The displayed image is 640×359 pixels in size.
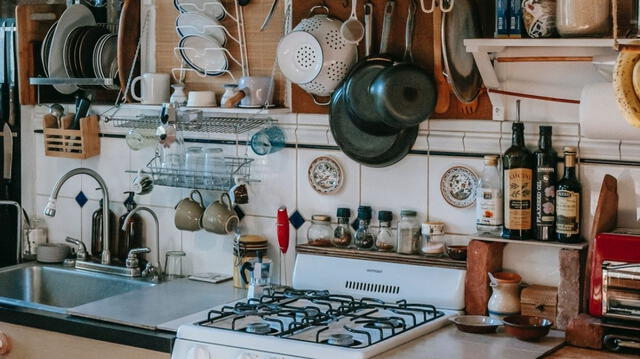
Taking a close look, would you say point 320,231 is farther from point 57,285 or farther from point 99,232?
Answer: point 57,285

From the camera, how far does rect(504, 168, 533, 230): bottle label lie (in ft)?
9.31

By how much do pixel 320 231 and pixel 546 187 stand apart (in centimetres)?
76

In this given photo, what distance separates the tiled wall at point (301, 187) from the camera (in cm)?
293

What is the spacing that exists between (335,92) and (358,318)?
708 mm

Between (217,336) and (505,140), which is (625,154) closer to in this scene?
(505,140)

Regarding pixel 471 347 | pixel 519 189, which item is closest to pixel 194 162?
pixel 519 189

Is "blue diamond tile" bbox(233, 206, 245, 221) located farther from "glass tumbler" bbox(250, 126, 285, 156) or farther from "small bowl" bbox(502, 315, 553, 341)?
"small bowl" bbox(502, 315, 553, 341)

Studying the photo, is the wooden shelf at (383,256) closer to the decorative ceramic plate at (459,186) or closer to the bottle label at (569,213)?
the decorative ceramic plate at (459,186)

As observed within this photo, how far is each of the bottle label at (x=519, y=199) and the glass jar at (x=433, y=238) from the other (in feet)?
0.85

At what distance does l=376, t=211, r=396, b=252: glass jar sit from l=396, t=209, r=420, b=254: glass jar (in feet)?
0.12

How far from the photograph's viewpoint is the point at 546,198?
2820 mm

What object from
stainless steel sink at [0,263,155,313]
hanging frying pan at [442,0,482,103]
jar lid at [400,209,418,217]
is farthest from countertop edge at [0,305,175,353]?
hanging frying pan at [442,0,482,103]

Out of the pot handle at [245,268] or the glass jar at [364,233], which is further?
the pot handle at [245,268]

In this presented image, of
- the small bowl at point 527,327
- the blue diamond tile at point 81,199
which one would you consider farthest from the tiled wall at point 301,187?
the small bowl at point 527,327
